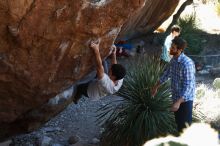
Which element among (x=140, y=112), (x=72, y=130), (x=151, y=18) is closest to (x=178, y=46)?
(x=140, y=112)

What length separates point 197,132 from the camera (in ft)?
7.85

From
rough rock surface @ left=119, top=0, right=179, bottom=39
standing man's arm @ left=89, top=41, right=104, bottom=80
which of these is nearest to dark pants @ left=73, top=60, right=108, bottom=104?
standing man's arm @ left=89, top=41, right=104, bottom=80

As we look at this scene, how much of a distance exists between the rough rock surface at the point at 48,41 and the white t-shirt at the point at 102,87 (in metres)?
0.23

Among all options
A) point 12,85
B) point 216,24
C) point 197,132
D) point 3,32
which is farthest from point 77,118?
point 216,24

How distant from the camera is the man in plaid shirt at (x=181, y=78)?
6.64 m

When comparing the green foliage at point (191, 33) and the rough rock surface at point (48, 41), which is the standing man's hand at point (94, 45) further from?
the green foliage at point (191, 33)

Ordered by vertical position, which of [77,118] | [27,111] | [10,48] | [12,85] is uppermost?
[10,48]

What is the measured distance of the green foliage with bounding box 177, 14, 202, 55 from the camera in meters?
16.3

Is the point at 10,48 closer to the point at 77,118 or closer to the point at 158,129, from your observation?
the point at 158,129

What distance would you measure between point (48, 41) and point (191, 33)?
39.6ft

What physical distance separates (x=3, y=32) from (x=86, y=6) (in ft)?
3.50

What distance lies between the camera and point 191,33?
17.5 m

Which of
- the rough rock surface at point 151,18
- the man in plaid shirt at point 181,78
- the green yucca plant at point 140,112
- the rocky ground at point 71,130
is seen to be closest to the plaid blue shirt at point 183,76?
the man in plaid shirt at point 181,78

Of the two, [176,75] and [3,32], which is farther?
[176,75]
